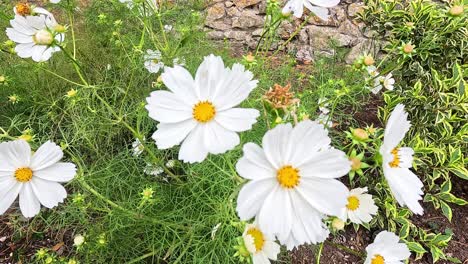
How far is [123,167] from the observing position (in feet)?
4.88

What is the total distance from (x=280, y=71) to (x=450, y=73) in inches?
30.1

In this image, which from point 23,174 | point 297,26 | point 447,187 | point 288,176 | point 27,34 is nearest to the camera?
point 288,176

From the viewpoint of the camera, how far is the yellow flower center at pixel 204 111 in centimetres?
80

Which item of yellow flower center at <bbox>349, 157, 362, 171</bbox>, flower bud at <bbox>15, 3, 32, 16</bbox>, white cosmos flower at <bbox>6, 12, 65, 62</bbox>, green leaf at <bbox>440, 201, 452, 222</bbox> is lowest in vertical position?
green leaf at <bbox>440, 201, 452, 222</bbox>

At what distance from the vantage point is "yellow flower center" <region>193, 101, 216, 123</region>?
802mm

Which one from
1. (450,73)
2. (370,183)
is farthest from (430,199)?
(450,73)

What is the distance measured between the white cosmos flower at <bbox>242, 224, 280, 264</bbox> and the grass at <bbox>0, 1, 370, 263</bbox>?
14 cm

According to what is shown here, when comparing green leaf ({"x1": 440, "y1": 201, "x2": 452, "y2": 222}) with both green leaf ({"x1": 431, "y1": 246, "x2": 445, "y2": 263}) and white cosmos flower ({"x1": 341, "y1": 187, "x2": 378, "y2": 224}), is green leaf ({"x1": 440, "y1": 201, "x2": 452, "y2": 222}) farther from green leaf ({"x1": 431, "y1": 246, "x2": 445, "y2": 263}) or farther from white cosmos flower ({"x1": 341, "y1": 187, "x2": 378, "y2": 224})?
white cosmos flower ({"x1": 341, "y1": 187, "x2": 378, "y2": 224})

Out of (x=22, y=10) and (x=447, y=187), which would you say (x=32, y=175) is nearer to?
(x=22, y=10)

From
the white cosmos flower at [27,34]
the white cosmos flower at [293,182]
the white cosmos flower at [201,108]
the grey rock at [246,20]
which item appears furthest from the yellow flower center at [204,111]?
the grey rock at [246,20]

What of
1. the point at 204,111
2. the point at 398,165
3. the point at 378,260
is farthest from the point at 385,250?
the point at 204,111

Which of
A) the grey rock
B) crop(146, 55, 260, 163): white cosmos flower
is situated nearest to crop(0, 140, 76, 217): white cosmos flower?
crop(146, 55, 260, 163): white cosmos flower

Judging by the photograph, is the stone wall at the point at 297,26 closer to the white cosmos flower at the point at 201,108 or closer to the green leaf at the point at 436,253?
the green leaf at the point at 436,253

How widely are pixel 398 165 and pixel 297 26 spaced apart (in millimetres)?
2363
